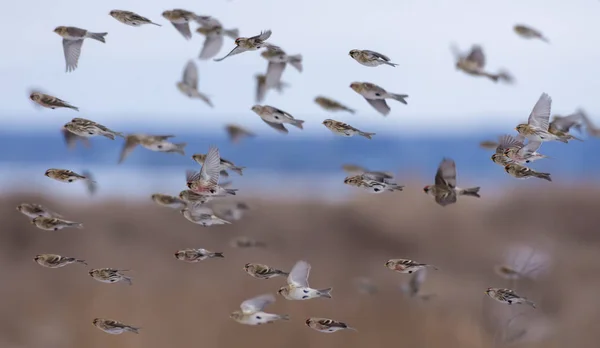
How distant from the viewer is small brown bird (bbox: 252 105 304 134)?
6.40 feet

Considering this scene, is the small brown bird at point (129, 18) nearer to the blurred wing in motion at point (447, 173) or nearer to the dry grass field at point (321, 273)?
the blurred wing in motion at point (447, 173)

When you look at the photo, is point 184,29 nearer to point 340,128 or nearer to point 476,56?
point 340,128

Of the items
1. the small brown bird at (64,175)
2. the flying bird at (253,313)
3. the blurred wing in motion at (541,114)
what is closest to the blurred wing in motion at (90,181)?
the small brown bird at (64,175)

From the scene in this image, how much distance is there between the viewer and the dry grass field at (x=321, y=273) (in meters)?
3.91

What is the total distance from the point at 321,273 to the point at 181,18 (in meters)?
2.26

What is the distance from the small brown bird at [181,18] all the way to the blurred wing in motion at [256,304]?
0.76 metres

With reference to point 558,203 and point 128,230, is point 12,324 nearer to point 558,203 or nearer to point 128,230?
point 128,230

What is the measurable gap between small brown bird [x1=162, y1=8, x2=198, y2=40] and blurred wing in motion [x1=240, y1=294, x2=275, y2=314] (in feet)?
2.50

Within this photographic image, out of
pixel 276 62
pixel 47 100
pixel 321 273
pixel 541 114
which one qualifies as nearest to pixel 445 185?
pixel 541 114

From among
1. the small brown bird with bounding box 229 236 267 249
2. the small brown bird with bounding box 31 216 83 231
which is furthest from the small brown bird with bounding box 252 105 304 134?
the small brown bird with bounding box 229 236 267 249

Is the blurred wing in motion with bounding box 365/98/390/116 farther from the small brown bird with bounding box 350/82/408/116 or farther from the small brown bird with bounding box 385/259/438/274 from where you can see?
the small brown bird with bounding box 385/259/438/274

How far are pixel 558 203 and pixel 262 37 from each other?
3.02 m

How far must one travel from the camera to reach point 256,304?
7.55 ft

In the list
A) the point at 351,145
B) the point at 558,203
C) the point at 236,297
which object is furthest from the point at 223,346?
the point at 558,203
